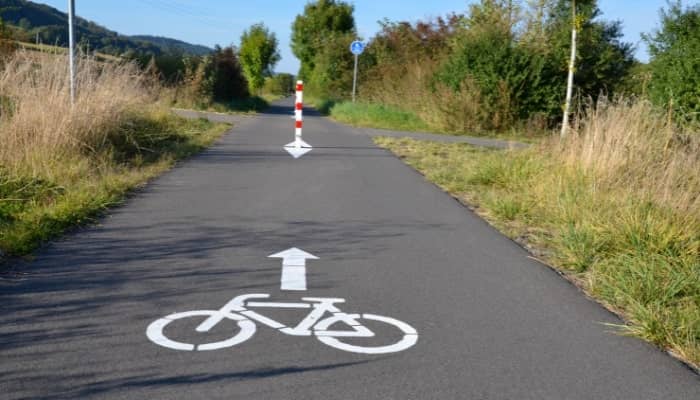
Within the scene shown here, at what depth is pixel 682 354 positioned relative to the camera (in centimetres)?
413

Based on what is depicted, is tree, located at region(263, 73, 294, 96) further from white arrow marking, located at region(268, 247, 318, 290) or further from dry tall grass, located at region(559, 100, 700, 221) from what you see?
white arrow marking, located at region(268, 247, 318, 290)

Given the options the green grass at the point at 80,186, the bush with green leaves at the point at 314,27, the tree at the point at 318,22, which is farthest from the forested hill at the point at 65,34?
the tree at the point at 318,22

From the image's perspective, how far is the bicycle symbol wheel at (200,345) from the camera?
3.89 metres

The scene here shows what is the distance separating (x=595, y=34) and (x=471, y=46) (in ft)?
14.8

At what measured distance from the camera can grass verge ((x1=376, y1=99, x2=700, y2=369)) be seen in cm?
504

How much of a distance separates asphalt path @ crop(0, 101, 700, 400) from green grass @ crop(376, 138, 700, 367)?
24cm

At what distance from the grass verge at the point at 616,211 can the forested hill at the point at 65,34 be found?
24.7 ft

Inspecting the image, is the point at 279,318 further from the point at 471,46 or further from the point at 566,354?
the point at 471,46

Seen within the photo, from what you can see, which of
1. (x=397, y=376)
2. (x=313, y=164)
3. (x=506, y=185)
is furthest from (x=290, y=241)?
(x=313, y=164)

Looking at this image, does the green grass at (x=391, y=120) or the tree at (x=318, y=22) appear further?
the tree at (x=318, y=22)

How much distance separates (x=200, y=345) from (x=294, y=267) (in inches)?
71.1

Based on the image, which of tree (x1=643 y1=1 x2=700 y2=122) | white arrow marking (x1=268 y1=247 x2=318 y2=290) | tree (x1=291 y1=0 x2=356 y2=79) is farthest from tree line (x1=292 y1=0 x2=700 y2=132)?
tree (x1=291 y1=0 x2=356 y2=79)

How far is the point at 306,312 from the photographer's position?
4.58m

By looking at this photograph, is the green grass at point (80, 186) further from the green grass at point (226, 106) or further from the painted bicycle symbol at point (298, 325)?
the green grass at point (226, 106)
